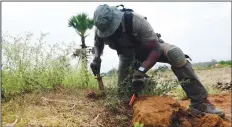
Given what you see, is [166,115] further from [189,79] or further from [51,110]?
[51,110]

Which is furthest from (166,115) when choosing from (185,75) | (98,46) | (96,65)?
(98,46)

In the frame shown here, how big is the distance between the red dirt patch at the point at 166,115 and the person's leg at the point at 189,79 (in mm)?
204

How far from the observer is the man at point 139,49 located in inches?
219

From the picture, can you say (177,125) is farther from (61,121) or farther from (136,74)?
(61,121)

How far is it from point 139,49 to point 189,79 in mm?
720

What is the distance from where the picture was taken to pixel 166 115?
513 cm

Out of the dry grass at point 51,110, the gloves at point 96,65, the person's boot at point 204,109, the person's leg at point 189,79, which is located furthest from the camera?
the gloves at point 96,65

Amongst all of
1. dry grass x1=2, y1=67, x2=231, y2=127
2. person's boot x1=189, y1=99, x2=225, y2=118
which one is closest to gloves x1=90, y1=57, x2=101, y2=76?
dry grass x1=2, y1=67, x2=231, y2=127

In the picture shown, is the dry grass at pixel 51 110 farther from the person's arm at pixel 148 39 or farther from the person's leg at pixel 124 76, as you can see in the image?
the person's arm at pixel 148 39

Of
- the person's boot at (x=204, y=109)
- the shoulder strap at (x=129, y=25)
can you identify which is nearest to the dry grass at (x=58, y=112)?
the shoulder strap at (x=129, y=25)

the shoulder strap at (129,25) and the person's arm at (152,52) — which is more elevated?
the shoulder strap at (129,25)

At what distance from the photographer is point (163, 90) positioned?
5922mm

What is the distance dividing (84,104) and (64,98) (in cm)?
29

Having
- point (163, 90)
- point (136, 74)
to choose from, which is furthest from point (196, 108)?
point (136, 74)
